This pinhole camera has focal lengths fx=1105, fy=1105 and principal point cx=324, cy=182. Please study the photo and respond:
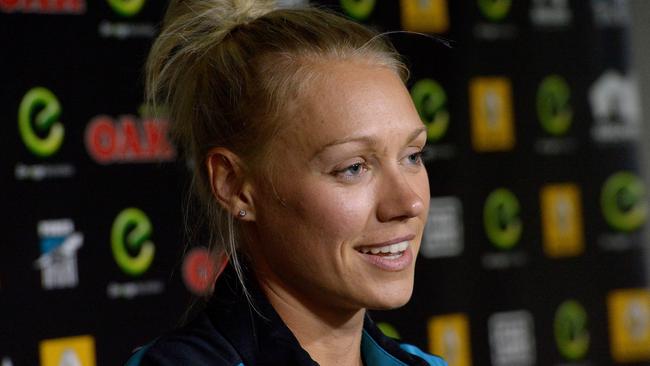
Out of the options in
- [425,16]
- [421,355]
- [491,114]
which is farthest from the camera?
[491,114]

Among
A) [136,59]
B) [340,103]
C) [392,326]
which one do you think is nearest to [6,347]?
[136,59]

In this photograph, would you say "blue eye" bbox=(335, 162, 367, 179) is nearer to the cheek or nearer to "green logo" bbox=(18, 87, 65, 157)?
the cheek

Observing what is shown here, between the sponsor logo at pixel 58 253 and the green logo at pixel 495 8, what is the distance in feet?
4.02

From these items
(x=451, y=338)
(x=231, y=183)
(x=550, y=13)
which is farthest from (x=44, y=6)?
(x=550, y=13)

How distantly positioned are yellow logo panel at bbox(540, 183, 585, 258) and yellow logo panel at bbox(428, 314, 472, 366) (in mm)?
343

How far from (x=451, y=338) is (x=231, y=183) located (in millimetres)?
1592

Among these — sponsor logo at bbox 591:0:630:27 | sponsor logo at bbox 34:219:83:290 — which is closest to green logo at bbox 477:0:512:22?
sponsor logo at bbox 591:0:630:27

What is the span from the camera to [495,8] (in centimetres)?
287

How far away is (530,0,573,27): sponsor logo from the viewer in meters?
2.95

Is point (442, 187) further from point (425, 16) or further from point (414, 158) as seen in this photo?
point (414, 158)

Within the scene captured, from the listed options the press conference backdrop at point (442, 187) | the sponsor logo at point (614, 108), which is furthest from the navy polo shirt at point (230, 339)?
the sponsor logo at point (614, 108)

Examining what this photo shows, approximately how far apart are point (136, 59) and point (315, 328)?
3.83 feet

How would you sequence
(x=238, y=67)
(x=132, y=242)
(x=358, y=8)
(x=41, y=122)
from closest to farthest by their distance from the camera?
1. (x=238, y=67)
2. (x=41, y=122)
3. (x=132, y=242)
4. (x=358, y=8)

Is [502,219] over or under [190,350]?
under
